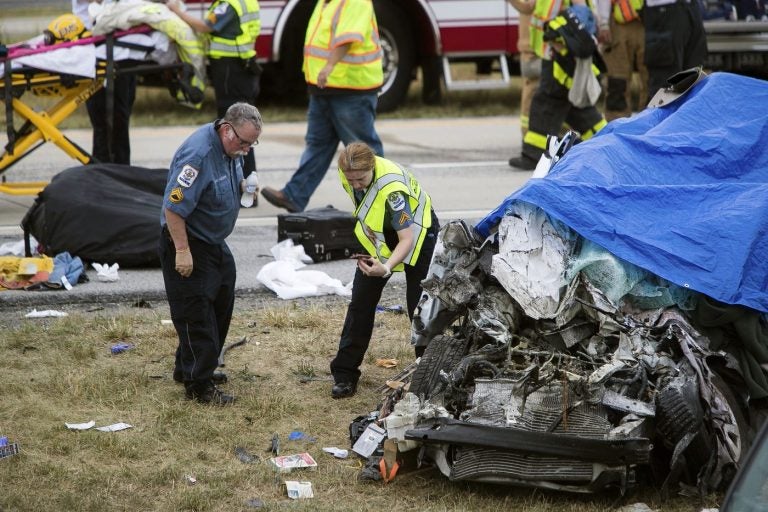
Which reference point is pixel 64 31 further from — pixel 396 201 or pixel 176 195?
pixel 396 201

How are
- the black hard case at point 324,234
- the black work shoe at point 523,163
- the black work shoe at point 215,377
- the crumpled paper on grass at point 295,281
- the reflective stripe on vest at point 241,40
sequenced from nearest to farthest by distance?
the black work shoe at point 215,377, the crumpled paper on grass at point 295,281, the black hard case at point 324,234, the reflective stripe on vest at point 241,40, the black work shoe at point 523,163

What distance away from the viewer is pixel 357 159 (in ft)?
17.8

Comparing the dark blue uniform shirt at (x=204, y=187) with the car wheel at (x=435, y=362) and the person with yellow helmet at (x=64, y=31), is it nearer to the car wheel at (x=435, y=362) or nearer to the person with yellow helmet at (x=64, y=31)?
the car wheel at (x=435, y=362)

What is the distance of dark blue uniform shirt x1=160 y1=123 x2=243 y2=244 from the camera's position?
5426mm

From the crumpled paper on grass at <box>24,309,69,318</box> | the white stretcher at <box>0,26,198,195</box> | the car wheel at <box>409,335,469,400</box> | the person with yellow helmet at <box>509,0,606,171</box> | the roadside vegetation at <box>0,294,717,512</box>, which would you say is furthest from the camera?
the person with yellow helmet at <box>509,0,606,171</box>

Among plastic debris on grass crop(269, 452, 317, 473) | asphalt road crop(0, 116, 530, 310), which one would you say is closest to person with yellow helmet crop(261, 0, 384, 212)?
asphalt road crop(0, 116, 530, 310)

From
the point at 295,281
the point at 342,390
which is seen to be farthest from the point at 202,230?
the point at 295,281

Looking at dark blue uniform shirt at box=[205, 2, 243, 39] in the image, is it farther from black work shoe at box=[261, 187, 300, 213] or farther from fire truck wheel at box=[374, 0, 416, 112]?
fire truck wheel at box=[374, 0, 416, 112]

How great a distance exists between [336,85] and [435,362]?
4.27m

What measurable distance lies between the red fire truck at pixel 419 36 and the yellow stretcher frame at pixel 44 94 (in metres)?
4.06

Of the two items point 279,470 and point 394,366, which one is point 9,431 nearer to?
point 279,470

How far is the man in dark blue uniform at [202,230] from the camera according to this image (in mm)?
5457

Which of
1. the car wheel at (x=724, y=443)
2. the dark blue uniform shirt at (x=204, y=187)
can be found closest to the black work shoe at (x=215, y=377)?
the dark blue uniform shirt at (x=204, y=187)

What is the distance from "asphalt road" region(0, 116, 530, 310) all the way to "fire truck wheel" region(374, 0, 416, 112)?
13.0 inches
